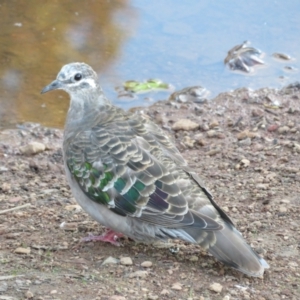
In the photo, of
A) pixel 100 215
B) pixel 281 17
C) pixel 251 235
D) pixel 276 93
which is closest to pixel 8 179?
pixel 100 215

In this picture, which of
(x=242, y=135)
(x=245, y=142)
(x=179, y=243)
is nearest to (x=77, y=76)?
(x=179, y=243)

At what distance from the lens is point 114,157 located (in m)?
A: 5.27

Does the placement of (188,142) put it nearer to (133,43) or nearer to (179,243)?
(179,243)

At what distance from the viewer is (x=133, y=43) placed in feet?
32.6

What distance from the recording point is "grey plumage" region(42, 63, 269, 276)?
496 centimetres

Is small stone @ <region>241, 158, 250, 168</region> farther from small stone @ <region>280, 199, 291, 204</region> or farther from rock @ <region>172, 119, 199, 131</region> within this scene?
rock @ <region>172, 119, 199, 131</region>

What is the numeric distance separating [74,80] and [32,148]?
1711 mm

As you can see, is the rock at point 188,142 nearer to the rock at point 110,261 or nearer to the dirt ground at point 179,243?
the dirt ground at point 179,243

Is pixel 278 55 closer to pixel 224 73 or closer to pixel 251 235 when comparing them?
pixel 224 73

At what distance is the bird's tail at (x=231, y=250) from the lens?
188 inches

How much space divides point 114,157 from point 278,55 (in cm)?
509

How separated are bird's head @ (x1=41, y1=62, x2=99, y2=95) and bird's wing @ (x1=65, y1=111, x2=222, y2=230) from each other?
1.54 feet

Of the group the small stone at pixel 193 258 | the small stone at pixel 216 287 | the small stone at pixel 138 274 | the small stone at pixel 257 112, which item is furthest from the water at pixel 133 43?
the small stone at pixel 216 287

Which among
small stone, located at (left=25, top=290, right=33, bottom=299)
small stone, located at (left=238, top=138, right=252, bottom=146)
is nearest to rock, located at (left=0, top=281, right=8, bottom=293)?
small stone, located at (left=25, top=290, right=33, bottom=299)
